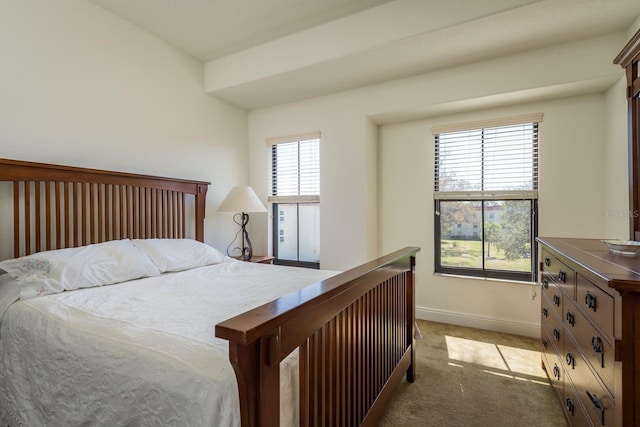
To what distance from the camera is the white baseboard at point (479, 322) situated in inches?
113

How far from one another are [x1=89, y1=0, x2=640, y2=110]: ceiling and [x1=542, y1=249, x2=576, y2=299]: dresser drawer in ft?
5.34

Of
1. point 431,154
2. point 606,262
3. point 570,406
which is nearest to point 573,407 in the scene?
point 570,406

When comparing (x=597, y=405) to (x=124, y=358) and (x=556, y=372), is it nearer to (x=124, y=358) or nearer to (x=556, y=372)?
(x=556, y=372)

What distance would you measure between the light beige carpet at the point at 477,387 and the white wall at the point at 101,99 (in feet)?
8.24

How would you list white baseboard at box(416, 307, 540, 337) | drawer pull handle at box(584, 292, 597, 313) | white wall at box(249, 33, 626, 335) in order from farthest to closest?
white baseboard at box(416, 307, 540, 337), white wall at box(249, 33, 626, 335), drawer pull handle at box(584, 292, 597, 313)

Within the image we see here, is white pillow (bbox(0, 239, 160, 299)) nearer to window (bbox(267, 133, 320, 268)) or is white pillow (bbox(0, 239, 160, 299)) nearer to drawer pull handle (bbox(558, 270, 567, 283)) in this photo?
window (bbox(267, 133, 320, 268))

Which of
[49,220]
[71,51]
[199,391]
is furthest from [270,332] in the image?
[71,51]

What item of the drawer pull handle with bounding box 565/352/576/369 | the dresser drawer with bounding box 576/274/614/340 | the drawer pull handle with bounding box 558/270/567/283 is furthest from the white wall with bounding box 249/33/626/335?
the dresser drawer with bounding box 576/274/614/340

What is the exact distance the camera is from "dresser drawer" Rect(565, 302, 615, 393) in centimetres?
104

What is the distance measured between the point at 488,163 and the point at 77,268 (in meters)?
3.46

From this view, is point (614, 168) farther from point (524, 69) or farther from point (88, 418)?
point (88, 418)

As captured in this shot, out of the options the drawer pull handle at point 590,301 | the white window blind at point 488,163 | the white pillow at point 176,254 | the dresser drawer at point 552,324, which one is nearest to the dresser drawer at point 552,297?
the dresser drawer at point 552,324

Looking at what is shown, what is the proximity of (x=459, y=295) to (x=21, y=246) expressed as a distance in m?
3.68

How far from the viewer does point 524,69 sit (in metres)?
2.57
